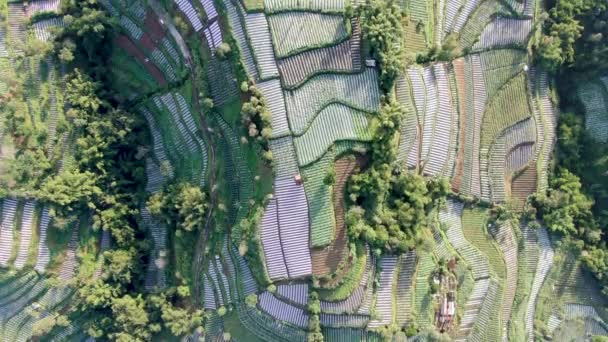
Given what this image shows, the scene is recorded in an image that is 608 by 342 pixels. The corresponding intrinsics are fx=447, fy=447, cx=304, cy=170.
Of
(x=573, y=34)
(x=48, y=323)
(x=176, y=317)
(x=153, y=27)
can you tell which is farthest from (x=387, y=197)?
(x=48, y=323)

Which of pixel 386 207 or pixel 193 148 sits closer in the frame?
pixel 386 207

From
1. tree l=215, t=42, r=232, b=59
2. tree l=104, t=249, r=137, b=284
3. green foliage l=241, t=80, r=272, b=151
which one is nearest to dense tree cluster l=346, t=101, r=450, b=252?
green foliage l=241, t=80, r=272, b=151

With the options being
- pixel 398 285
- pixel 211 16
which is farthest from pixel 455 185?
pixel 211 16

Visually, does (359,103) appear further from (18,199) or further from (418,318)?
(18,199)

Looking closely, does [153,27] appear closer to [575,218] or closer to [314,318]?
[314,318]

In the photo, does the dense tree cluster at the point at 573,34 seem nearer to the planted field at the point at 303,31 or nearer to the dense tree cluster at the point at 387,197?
the dense tree cluster at the point at 387,197

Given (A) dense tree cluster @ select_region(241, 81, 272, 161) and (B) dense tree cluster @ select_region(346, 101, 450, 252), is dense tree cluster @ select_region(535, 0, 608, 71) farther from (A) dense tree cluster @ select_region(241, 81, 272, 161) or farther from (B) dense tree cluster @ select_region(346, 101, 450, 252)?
(A) dense tree cluster @ select_region(241, 81, 272, 161)

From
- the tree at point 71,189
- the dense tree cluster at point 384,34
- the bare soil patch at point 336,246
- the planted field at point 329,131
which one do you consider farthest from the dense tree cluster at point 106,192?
the dense tree cluster at point 384,34
